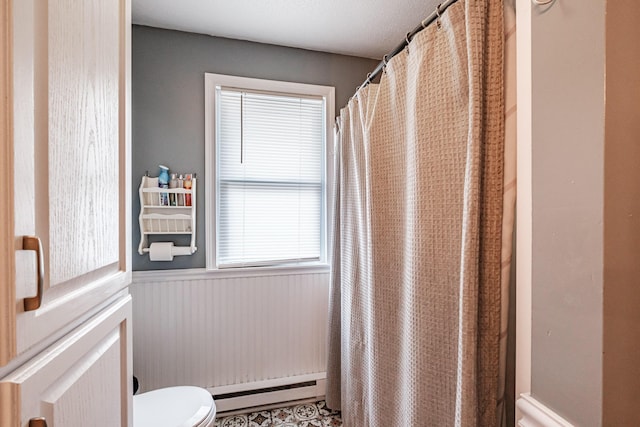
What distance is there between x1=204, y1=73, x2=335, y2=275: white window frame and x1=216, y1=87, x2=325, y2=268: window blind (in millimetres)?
31

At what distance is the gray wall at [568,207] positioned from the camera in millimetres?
533

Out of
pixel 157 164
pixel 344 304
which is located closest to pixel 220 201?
pixel 157 164

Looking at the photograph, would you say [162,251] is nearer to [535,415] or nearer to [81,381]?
[81,381]

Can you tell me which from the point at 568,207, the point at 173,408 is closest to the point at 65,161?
the point at 568,207

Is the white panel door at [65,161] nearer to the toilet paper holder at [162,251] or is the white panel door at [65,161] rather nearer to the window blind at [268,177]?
the toilet paper holder at [162,251]

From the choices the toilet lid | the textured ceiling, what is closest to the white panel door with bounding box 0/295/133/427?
the toilet lid

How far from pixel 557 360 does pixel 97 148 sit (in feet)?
3.54

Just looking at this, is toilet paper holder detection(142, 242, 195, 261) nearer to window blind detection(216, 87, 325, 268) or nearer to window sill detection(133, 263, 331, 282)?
window sill detection(133, 263, 331, 282)

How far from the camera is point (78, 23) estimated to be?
1.87ft

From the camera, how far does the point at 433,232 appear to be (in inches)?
38.7

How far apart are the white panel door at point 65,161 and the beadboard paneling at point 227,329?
1.15m

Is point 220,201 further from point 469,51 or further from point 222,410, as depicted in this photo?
point 469,51

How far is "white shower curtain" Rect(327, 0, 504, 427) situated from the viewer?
2.64ft

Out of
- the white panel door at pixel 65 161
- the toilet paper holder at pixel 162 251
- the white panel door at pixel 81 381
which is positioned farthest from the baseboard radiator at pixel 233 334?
the white panel door at pixel 65 161
